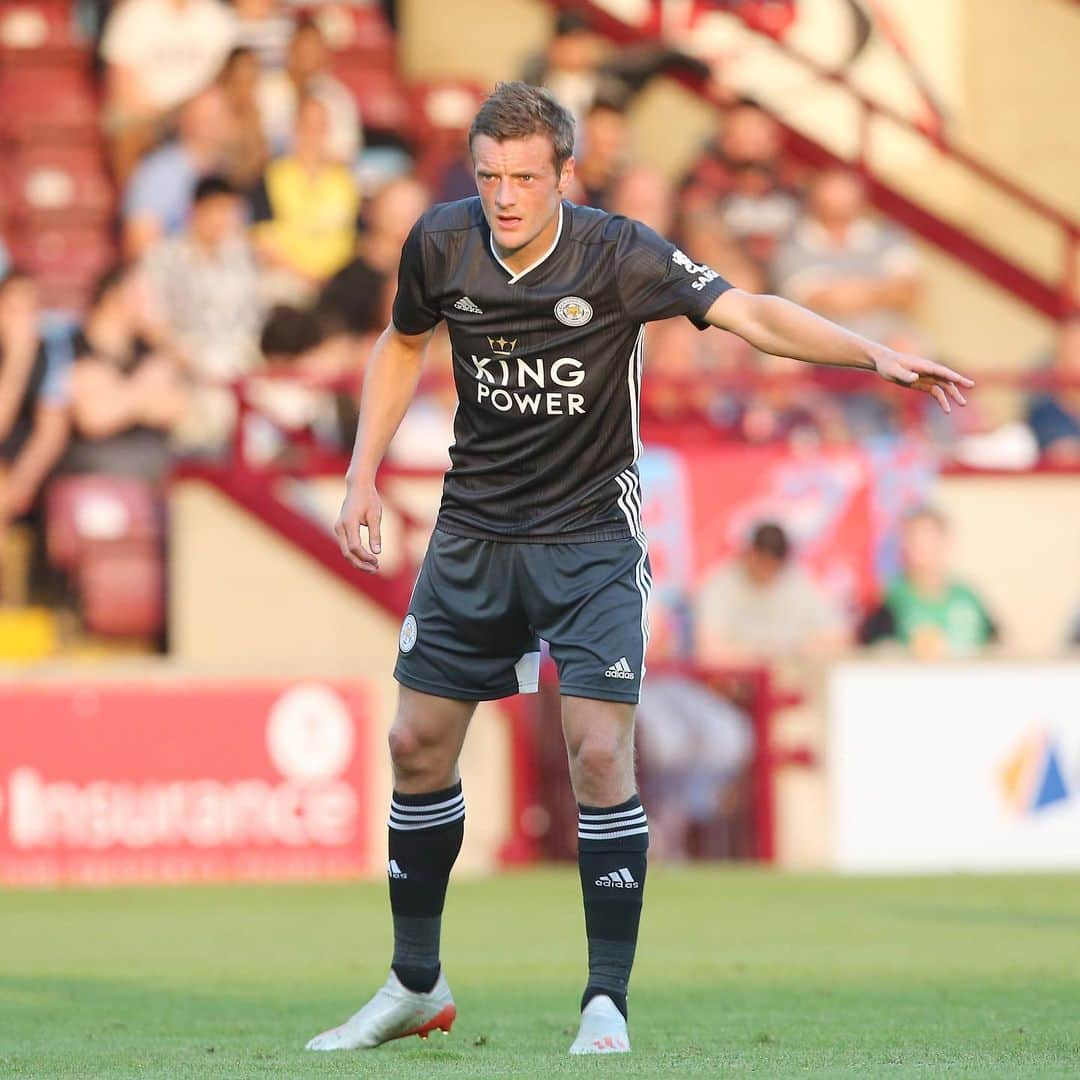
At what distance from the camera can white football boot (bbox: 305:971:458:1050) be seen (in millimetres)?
5824

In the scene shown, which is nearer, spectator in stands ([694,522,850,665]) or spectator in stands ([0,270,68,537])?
spectator in stands ([694,522,850,665])

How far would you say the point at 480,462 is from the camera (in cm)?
605

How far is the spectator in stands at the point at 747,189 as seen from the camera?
15.6 metres

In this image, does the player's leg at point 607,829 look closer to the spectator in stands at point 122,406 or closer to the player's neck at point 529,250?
the player's neck at point 529,250

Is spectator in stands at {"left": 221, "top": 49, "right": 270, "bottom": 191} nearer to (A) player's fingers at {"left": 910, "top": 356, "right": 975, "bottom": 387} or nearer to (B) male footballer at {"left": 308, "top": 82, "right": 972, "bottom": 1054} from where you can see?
(B) male footballer at {"left": 308, "top": 82, "right": 972, "bottom": 1054}

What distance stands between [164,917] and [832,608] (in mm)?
4575

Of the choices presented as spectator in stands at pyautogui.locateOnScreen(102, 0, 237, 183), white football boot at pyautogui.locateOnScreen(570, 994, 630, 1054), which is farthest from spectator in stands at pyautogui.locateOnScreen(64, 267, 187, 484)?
white football boot at pyautogui.locateOnScreen(570, 994, 630, 1054)

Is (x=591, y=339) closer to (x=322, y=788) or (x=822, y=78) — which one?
(x=322, y=788)

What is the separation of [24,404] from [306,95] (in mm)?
3166

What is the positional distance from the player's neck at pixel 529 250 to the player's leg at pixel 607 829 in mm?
1049

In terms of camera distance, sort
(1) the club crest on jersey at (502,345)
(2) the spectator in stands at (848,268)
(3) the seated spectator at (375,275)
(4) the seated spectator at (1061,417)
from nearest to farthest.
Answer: (1) the club crest on jersey at (502,345)
(3) the seated spectator at (375,275)
(4) the seated spectator at (1061,417)
(2) the spectator in stands at (848,268)

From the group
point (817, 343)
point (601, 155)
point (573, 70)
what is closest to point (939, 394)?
point (817, 343)

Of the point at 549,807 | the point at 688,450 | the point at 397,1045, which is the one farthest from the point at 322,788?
the point at 397,1045

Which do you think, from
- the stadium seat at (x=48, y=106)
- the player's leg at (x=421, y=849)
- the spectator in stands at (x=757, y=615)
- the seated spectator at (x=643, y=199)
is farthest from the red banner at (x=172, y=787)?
the player's leg at (x=421, y=849)
